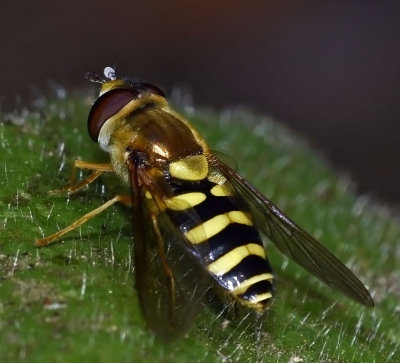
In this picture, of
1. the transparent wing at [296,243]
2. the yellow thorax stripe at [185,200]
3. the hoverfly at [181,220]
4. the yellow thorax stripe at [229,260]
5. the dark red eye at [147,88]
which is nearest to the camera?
the hoverfly at [181,220]

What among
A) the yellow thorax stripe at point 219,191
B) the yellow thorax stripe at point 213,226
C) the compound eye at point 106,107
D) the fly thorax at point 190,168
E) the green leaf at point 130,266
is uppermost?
the compound eye at point 106,107

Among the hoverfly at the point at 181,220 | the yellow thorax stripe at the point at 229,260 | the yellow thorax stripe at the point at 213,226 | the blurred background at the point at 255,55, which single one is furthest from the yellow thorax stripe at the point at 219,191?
the blurred background at the point at 255,55

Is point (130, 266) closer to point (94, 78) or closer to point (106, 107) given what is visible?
point (106, 107)

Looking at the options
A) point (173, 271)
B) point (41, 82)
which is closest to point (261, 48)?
point (41, 82)

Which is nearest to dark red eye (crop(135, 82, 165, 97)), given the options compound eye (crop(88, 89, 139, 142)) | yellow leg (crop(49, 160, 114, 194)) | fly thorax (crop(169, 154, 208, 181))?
compound eye (crop(88, 89, 139, 142))

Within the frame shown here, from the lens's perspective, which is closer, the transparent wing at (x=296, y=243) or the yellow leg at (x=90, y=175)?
the transparent wing at (x=296, y=243)

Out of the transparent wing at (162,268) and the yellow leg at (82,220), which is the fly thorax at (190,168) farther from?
the yellow leg at (82,220)

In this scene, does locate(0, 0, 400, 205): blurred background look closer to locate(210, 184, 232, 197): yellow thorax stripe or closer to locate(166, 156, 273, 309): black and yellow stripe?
locate(210, 184, 232, 197): yellow thorax stripe
